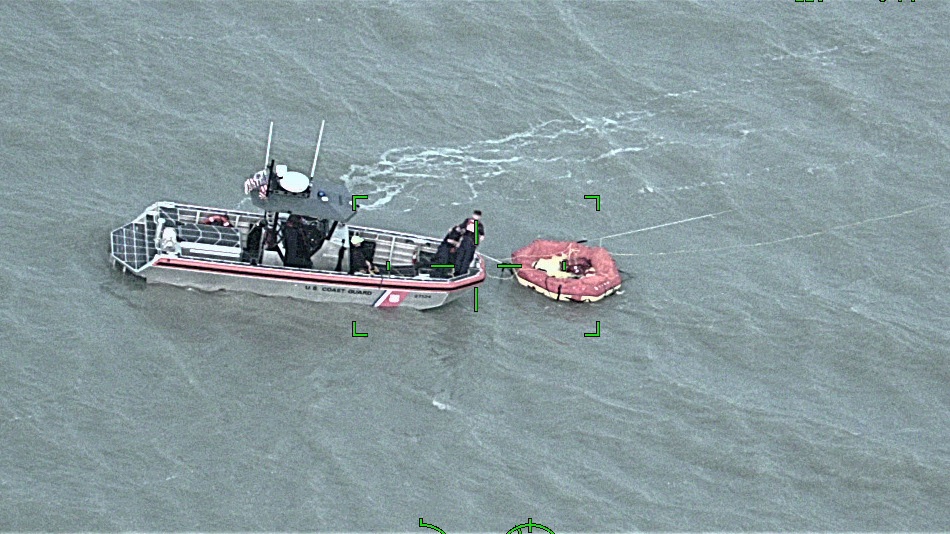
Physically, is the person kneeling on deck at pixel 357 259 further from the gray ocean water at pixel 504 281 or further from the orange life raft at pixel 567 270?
the orange life raft at pixel 567 270

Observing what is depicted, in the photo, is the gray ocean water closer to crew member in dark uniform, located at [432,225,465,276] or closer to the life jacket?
crew member in dark uniform, located at [432,225,465,276]

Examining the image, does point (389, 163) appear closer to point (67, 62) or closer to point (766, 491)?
point (67, 62)

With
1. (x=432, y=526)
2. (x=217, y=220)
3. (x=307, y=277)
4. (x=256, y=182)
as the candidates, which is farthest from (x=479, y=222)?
(x=432, y=526)

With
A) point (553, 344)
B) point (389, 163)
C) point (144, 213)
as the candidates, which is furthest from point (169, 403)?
point (389, 163)

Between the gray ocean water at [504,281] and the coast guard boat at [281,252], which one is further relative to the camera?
the coast guard boat at [281,252]

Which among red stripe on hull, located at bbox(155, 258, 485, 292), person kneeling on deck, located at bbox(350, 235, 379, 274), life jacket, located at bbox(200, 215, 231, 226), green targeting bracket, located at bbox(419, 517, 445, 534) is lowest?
green targeting bracket, located at bbox(419, 517, 445, 534)

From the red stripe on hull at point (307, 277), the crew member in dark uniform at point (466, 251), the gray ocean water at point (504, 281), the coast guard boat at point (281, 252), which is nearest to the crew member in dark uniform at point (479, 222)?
the crew member in dark uniform at point (466, 251)
